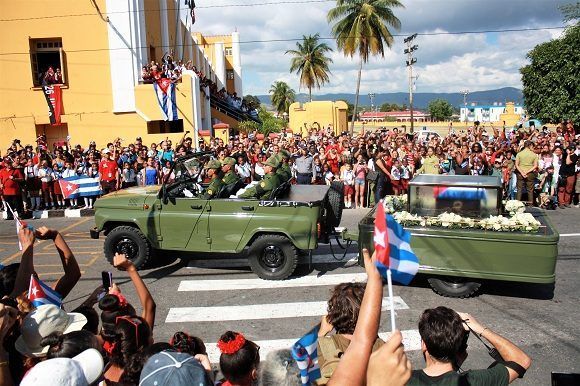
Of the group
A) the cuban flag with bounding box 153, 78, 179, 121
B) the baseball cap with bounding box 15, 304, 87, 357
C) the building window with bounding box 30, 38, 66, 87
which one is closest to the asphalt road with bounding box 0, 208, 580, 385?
the baseball cap with bounding box 15, 304, 87, 357

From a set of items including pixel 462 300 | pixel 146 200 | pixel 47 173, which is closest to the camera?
pixel 462 300

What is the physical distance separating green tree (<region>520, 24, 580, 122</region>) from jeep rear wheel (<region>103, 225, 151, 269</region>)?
2784cm

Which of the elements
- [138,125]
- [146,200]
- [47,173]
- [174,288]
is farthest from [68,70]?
[174,288]

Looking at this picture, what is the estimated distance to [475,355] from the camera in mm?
5398

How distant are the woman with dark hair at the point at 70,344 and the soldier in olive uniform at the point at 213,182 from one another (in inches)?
205

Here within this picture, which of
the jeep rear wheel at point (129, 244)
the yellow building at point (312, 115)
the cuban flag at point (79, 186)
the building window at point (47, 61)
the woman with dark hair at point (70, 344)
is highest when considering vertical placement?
the building window at point (47, 61)

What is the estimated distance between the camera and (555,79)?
2969 cm

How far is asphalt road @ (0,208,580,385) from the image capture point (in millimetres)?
5773

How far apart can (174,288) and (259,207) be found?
183 centimetres

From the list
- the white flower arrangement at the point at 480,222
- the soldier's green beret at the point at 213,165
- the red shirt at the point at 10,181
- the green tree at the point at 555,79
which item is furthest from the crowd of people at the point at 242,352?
the green tree at the point at 555,79

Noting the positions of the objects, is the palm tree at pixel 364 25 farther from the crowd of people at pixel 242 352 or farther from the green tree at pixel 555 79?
the crowd of people at pixel 242 352

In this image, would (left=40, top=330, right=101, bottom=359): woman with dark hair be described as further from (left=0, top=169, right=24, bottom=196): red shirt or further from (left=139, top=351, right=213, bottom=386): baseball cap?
(left=0, top=169, right=24, bottom=196): red shirt

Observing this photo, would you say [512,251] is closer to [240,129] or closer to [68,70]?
[68,70]

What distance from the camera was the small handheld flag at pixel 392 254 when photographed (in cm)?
227
